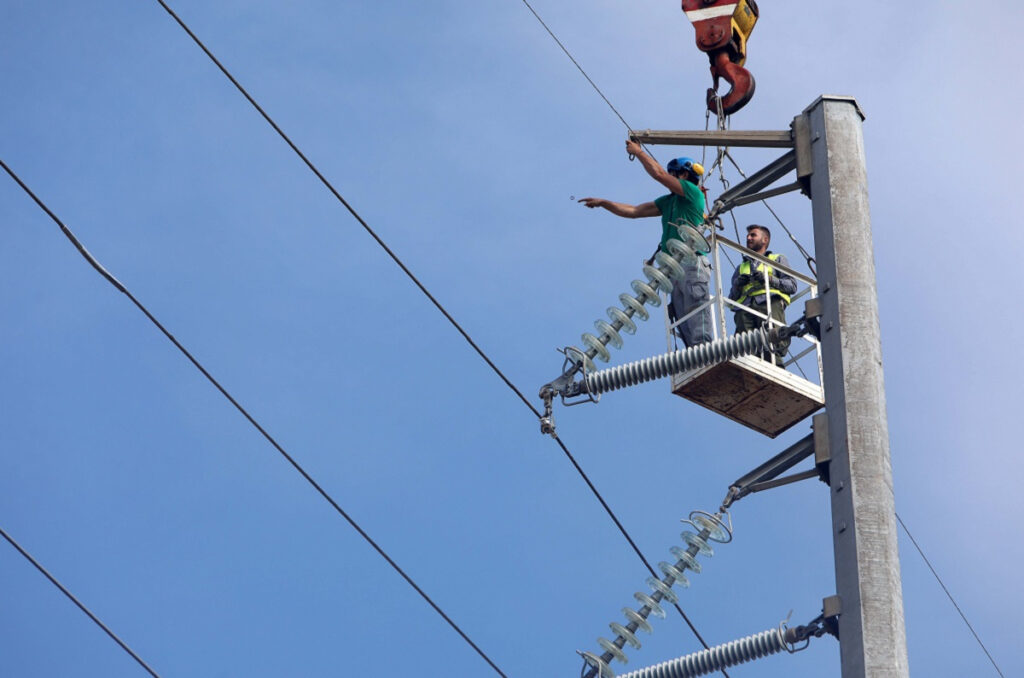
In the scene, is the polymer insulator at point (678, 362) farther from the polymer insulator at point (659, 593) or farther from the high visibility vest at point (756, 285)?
the high visibility vest at point (756, 285)

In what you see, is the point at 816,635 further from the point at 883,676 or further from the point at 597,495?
the point at 597,495

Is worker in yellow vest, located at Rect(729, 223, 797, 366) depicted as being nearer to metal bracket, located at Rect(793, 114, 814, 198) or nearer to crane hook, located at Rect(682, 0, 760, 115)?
crane hook, located at Rect(682, 0, 760, 115)

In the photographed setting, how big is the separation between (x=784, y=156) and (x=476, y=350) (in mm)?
2443

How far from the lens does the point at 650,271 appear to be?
42.5 feet

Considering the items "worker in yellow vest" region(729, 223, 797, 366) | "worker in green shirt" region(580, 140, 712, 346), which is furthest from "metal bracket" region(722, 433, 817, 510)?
"worker in yellow vest" region(729, 223, 797, 366)

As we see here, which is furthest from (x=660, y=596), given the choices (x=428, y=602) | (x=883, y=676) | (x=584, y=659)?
(x=883, y=676)

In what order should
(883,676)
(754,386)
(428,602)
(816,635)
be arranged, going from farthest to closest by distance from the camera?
(754,386)
(428,602)
(816,635)
(883,676)

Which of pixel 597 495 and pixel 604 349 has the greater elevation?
pixel 604 349

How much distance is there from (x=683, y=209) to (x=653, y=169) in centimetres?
95

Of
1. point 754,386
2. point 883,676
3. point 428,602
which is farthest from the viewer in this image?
point 754,386

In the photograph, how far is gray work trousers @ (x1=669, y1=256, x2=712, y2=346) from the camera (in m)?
14.9

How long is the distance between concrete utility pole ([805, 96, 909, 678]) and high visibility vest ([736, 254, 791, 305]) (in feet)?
12.1

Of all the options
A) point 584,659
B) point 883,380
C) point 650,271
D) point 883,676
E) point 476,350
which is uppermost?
point 650,271

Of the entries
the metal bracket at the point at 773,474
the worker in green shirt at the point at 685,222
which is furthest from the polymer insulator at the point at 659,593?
the worker in green shirt at the point at 685,222
